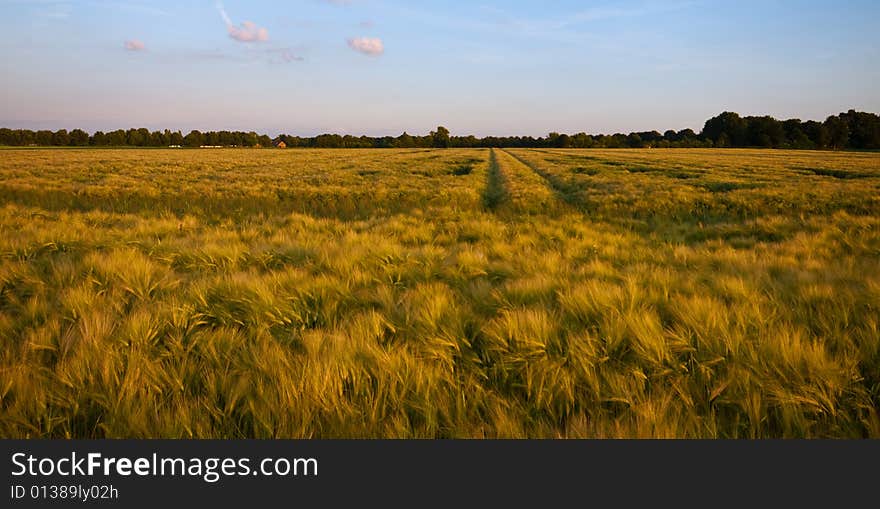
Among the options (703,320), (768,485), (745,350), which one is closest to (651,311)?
→ (703,320)

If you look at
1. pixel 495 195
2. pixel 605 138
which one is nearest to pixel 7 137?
pixel 495 195

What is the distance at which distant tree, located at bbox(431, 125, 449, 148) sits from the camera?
15388 cm

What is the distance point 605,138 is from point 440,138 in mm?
60021

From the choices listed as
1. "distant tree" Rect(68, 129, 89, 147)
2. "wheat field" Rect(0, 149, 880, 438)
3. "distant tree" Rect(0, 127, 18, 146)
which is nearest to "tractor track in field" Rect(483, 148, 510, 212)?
"wheat field" Rect(0, 149, 880, 438)

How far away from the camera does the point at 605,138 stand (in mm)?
142375

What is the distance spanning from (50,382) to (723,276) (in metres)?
4.37

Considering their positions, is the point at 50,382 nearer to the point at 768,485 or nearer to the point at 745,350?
the point at 768,485

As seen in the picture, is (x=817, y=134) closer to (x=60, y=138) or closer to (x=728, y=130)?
(x=728, y=130)

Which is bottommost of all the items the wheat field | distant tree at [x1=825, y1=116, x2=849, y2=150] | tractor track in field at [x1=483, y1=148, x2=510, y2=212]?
the wheat field

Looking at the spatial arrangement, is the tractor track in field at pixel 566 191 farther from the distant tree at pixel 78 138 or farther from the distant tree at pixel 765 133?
the distant tree at pixel 78 138

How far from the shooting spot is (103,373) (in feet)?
5.71

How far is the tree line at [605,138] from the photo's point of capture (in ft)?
342

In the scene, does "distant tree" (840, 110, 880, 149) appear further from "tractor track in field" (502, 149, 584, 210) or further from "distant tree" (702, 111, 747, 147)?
"tractor track in field" (502, 149, 584, 210)

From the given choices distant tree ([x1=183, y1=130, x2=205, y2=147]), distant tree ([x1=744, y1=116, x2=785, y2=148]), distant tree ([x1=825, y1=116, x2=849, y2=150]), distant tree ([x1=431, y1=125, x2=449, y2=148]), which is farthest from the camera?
distant tree ([x1=431, y1=125, x2=449, y2=148])
